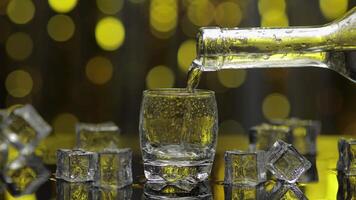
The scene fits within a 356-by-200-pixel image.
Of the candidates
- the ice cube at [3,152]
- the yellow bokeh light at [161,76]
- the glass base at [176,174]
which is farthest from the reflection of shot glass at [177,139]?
the yellow bokeh light at [161,76]

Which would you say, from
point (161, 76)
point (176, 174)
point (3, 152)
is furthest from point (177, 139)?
point (161, 76)

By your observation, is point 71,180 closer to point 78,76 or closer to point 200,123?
point 200,123

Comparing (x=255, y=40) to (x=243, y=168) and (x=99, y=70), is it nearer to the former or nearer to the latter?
(x=243, y=168)

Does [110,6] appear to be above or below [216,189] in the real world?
above

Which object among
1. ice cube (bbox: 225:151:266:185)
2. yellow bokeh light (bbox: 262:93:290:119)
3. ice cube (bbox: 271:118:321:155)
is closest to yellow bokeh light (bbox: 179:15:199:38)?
yellow bokeh light (bbox: 262:93:290:119)

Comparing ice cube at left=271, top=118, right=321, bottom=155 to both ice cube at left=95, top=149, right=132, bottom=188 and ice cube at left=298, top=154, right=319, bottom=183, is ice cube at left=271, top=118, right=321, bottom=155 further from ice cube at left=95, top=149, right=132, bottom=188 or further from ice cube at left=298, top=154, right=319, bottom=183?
ice cube at left=95, top=149, right=132, bottom=188

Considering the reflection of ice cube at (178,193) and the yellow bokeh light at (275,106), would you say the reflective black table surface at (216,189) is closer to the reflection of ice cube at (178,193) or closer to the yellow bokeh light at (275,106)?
the reflection of ice cube at (178,193)
